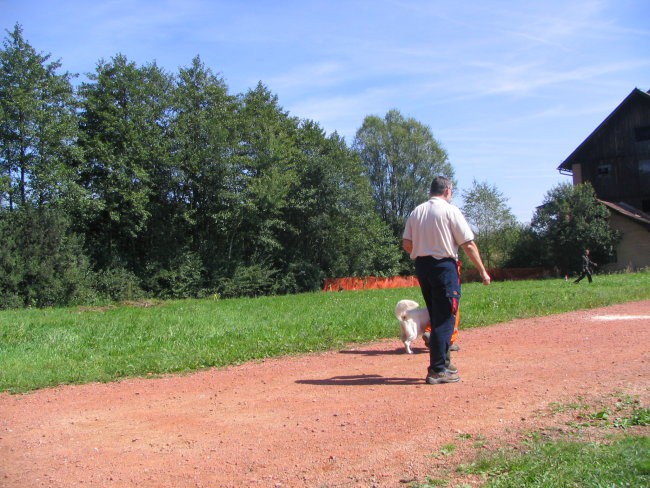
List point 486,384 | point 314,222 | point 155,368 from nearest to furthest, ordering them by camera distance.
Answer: point 486,384 → point 155,368 → point 314,222

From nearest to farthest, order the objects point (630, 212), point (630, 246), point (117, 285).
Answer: point (117, 285), point (630, 246), point (630, 212)

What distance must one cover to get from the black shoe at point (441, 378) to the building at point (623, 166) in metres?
39.6

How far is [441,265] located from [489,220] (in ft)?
154

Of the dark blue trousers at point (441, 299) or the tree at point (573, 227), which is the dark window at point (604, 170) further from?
the dark blue trousers at point (441, 299)

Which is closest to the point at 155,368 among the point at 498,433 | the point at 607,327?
the point at 498,433

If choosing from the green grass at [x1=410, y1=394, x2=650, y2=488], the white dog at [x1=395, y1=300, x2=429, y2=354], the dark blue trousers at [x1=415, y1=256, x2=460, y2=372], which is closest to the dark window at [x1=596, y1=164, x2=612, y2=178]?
the white dog at [x1=395, y1=300, x2=429, y2=354]

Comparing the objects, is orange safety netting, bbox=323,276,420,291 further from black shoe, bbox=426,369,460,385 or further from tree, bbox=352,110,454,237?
black shoe, bbox=426,369,460,385

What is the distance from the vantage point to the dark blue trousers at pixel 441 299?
6352 mm

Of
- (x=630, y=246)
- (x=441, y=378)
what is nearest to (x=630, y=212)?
(x=630, y=246)

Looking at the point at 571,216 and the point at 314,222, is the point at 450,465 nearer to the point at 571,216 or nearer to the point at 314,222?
the point at 314,222

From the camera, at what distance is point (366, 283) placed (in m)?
39.8

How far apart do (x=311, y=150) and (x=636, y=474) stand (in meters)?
35.0

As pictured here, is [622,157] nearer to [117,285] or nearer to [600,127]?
[600,127]

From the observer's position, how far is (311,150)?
37812 mm
